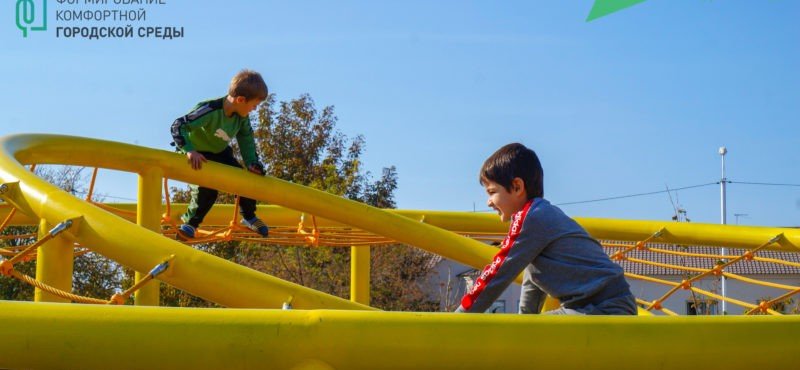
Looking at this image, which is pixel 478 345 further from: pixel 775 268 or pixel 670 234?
pixel 775 268

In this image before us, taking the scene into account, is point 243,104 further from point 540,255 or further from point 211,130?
point 540,255

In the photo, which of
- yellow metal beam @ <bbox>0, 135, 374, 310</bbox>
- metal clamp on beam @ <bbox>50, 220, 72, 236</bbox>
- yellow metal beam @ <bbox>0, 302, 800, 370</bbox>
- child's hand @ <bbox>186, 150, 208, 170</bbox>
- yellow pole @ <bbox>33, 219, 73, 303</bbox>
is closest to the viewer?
yellow metal beam @ <bbox>0, 302, 800, 370</bbox>

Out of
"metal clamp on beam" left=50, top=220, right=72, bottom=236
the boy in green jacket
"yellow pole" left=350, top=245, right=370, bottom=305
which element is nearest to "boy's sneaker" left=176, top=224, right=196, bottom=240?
the boy in green jacket

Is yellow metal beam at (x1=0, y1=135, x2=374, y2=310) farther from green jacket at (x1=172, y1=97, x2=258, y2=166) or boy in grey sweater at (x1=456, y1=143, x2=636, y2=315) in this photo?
green jacket at (x1=172, y1=97, x2=258, y2=166)

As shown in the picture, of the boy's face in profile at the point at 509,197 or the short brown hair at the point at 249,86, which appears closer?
the boy's face in profile at the point at 509,197

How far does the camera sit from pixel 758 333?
2197 millimetres

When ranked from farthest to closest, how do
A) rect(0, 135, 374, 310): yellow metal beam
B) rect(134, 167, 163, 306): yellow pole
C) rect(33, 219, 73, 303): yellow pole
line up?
rect(134, 167, 163, 306): yellow pole < rect(33, 219, 73, 303): yellow pole < rect(0, 135, 374, 310): yellow metal beam

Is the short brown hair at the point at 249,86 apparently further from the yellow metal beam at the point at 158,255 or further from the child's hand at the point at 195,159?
the yellow metal beam at the point at 158,255

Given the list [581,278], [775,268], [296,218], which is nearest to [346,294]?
[296,218]

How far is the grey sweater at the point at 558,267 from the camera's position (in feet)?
9.29

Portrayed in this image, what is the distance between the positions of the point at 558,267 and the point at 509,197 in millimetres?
243

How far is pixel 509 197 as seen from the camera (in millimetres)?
2941

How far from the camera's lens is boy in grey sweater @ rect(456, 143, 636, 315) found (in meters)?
2.84

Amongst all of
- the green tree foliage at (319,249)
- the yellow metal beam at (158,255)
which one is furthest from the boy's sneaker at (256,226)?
the green tree foliage at (319,249)
